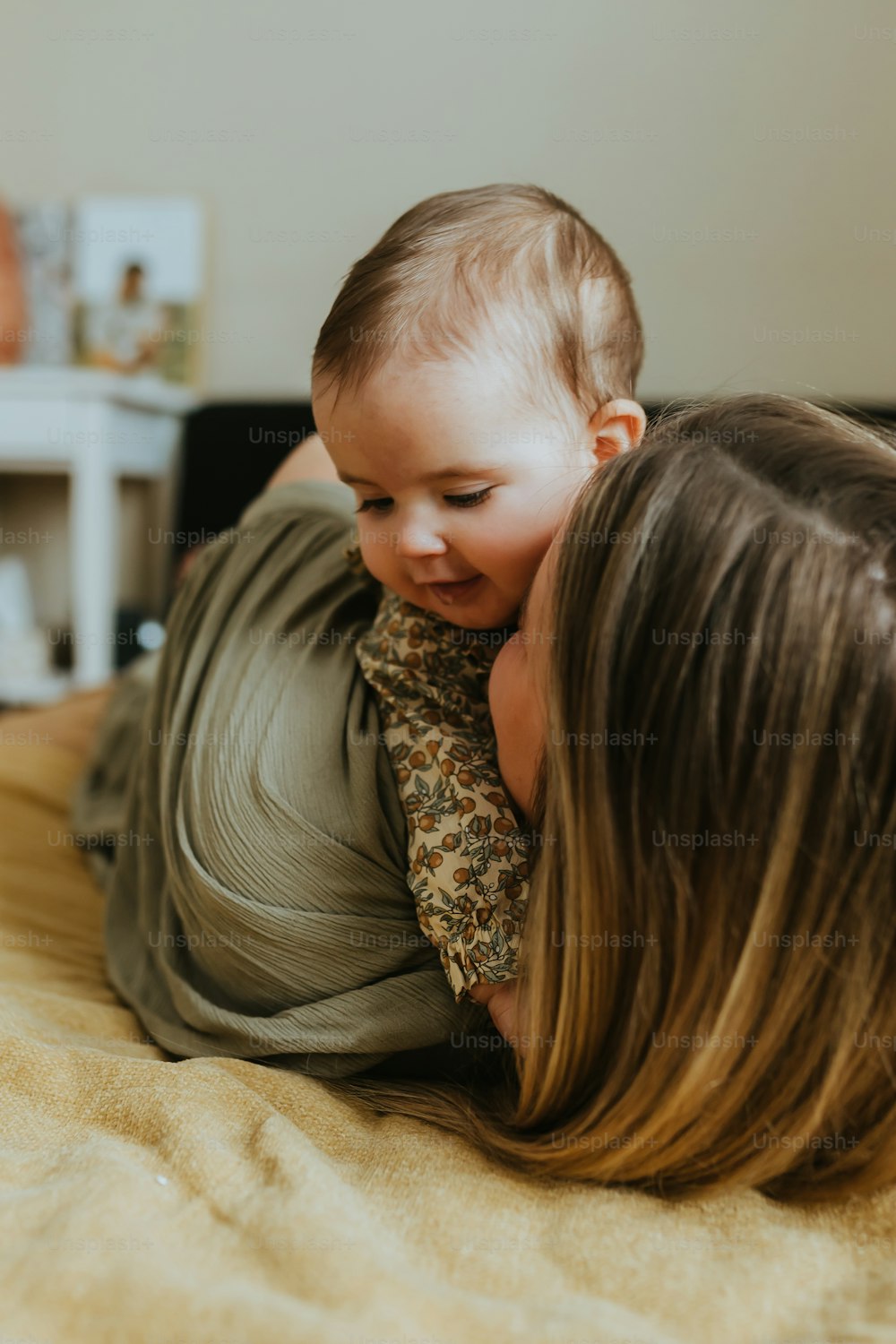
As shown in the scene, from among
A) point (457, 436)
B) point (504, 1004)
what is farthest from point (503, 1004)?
point (457, 436)

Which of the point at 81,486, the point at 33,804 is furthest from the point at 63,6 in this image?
the point at 33,804

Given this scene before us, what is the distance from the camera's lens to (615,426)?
3.01 ft

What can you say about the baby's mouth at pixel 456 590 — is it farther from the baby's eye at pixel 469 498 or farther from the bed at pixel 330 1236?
the bed at pixel 330 1236

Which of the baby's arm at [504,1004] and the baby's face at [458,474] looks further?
the baby's face at [458,474]

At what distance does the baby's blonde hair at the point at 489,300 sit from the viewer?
33.3 inches

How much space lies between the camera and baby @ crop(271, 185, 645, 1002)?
0.83 metres

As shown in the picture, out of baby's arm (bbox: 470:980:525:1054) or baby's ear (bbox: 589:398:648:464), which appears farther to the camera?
baby's ear (bbox: 589:398:648:464)

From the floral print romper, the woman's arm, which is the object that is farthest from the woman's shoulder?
the floral print romper

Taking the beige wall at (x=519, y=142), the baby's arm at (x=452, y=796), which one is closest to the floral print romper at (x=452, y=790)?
the baby's arm at (x=452, y=796)

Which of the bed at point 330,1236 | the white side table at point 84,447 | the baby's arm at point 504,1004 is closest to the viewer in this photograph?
the bed at point 330,1236

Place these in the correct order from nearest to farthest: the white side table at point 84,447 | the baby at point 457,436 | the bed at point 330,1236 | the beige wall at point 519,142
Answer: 1. the bed at point 330,1236
2. the baby at point 457,436
3. the beige wall at point 519,142
4. the white side table at point 84,447

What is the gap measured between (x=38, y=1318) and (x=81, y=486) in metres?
2.02

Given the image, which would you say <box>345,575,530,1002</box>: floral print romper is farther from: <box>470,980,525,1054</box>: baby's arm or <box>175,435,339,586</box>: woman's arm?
<box>175,435,339,586</box>: woman's arm

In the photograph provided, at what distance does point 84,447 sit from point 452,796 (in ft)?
5.88
